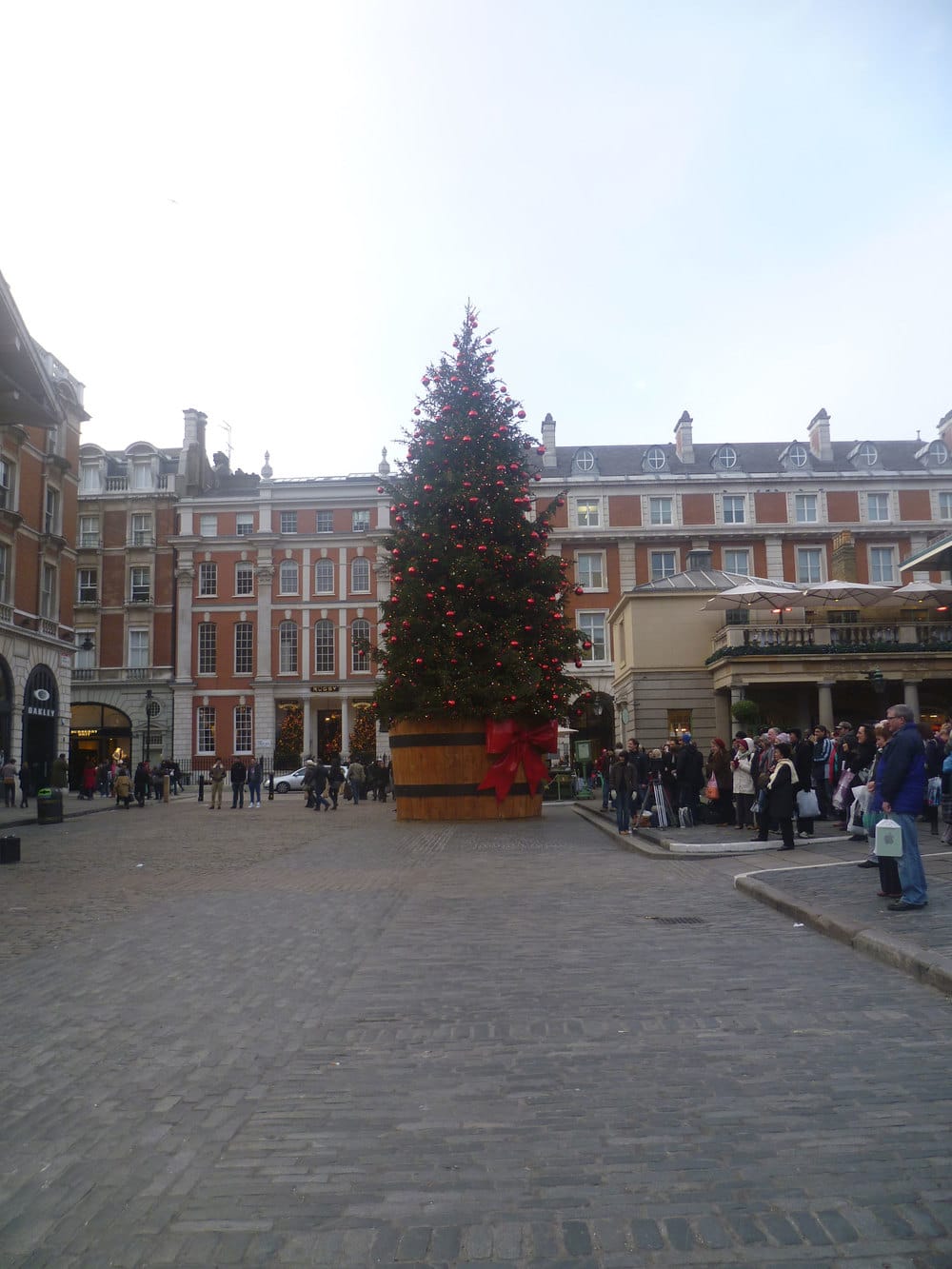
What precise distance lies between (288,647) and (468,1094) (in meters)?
59.1

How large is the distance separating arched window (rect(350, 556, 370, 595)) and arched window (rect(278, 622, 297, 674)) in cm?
426

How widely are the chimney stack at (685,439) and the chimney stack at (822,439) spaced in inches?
292

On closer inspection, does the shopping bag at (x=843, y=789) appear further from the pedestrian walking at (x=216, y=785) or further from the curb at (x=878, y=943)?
the pedestrian walking at (x=216, y=785)

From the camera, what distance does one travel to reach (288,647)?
62.9 m

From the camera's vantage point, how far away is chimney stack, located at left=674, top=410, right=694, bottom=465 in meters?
62.3

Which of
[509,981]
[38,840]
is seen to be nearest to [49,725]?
[38,840]

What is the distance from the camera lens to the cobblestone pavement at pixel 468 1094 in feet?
11.3

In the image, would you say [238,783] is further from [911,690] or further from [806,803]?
[911,690]

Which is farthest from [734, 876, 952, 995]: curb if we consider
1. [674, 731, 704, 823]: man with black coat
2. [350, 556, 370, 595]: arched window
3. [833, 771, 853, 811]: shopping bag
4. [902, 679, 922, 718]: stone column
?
[350, 556, 370, 595]: arched window

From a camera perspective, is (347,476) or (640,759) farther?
(347,476)

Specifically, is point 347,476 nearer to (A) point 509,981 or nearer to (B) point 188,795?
(B) point 188,795

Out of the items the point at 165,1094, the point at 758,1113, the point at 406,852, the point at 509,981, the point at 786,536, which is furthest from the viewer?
the point at 786,536

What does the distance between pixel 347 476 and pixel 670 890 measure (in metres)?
54.4

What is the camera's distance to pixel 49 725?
134 ft
